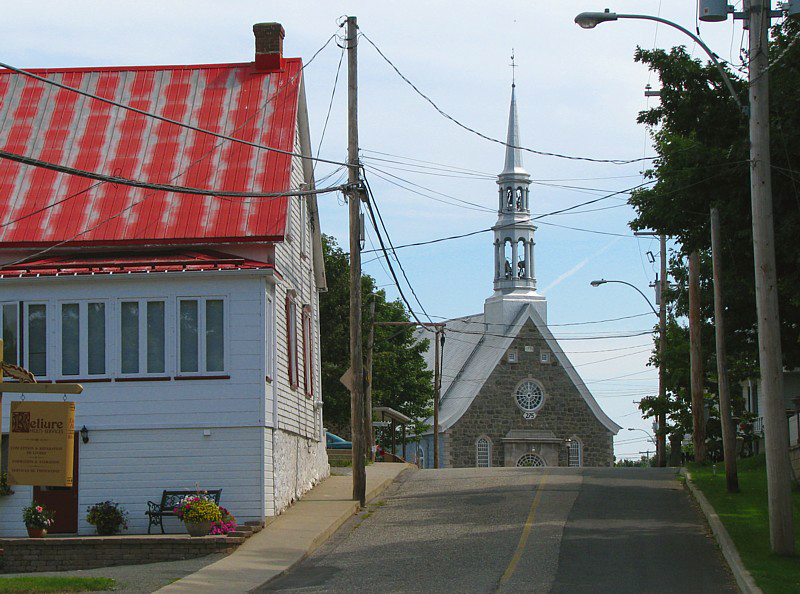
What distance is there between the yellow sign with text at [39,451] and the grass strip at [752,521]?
8671mm

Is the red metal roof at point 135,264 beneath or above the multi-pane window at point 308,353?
above

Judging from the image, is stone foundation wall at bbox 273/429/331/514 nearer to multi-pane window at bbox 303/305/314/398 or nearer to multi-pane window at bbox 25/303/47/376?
multi-pane window at bbox 303/305/314/398

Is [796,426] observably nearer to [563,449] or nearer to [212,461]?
[212,461]

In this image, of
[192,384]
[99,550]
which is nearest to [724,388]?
[192,384]

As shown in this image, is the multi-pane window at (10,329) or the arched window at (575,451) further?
the arched window at (575,451)

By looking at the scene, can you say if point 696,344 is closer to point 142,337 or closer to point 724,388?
point 724,388

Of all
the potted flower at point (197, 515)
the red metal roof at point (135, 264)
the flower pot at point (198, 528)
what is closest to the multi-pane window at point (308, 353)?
the red metal roof at point (135, 264)

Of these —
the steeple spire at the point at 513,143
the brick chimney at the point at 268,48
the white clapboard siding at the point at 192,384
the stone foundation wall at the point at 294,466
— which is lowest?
the stone foundation wall at the point at 294,466

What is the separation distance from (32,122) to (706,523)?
17.1 m

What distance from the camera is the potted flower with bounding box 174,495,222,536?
21.3 metres

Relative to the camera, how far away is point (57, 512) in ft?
76.4

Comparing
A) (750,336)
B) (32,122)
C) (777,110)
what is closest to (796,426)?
(750,336)

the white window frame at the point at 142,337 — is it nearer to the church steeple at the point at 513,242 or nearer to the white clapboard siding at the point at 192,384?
the white clapboard siding at the point at 192,384

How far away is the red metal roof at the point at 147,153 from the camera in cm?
2511
